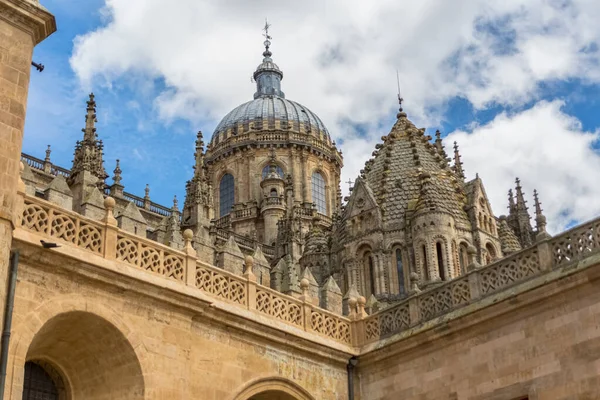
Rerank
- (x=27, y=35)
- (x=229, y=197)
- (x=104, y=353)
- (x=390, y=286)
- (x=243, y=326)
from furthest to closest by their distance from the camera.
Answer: (x=229, y=197) → (x=390, y=286) → (x=243, y=326) → (x=104, y=353) → (x=27, y=35)

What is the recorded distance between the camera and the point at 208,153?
56875mm

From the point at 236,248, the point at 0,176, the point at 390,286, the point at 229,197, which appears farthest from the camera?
the point at 229,197

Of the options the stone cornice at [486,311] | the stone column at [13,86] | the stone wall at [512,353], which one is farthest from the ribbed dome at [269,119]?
the stone column at [13,86]

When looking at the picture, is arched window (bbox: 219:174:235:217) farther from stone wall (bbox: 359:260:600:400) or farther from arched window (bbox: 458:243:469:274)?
stone wall (bbox: 359:260:600:400)

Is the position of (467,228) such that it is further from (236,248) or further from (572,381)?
(572,381)

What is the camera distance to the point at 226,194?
55.1 meters

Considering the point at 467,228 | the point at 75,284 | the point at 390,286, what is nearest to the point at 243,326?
the point at 75,284

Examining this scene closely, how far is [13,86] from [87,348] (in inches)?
189

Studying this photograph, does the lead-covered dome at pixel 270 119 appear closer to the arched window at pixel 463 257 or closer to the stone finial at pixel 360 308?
the arched window at pixel 463 257

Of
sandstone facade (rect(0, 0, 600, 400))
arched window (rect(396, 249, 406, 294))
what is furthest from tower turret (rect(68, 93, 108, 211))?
sandstone facade (rect(0, 0, 600, 400))

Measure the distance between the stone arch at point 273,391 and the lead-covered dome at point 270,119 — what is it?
128 ft

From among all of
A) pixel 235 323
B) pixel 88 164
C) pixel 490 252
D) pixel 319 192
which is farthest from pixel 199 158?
pixel 235 323

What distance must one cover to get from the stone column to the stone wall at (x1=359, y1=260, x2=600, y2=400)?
856 centimetres

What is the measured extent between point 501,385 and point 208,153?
42.5 m
